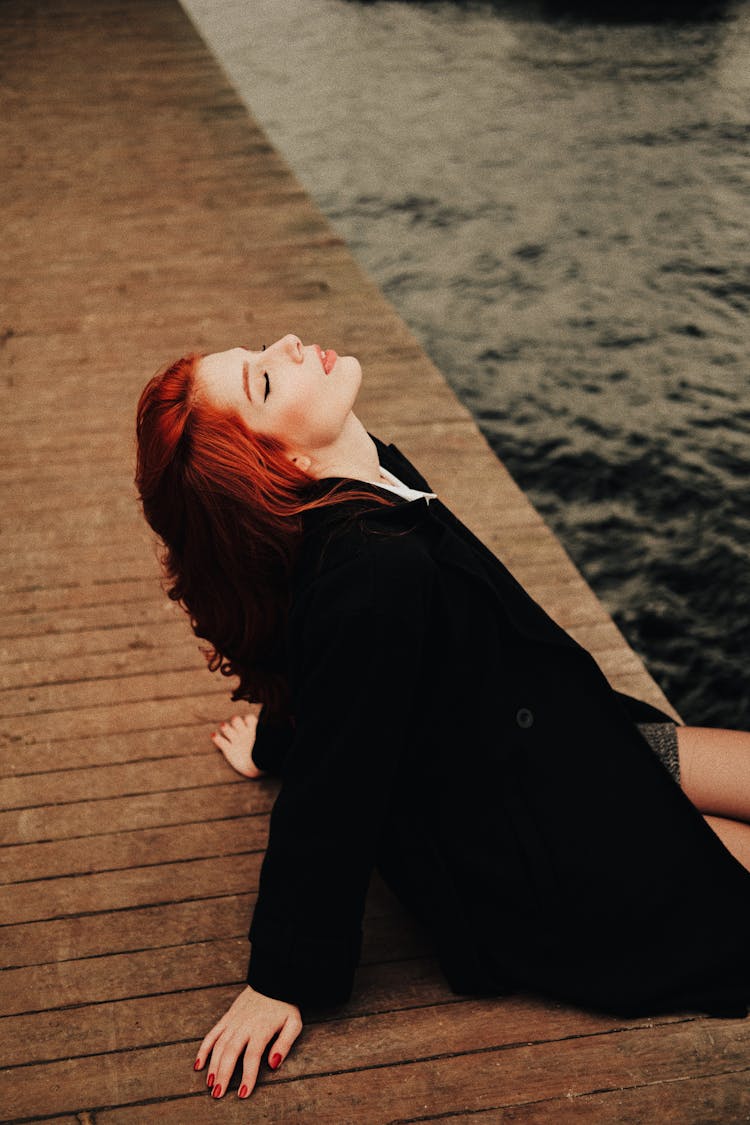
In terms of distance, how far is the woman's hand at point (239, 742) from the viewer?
224 centimetres

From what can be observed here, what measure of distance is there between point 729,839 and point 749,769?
14 centimetres

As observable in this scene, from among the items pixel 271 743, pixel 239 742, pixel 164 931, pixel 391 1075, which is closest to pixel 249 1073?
pixel 391 1075

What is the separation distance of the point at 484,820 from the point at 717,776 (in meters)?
0.51

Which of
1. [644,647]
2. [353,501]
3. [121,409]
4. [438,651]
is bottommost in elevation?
[644,647]

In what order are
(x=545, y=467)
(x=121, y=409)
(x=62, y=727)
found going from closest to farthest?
1. (x=62, y=727)
2. (x=121, y=409)
3. (x=545, y=467)

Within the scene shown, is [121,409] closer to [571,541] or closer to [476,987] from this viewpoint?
[571,541]

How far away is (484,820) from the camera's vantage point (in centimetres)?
162

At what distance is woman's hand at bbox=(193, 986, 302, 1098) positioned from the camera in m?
1.59

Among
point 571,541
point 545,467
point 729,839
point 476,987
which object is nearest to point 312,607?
point 476,987

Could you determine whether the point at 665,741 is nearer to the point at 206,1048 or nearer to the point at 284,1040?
the point at 284,1040

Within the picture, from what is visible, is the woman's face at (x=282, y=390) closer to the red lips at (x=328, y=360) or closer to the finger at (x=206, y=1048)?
the red lips at (x=328, y=360)

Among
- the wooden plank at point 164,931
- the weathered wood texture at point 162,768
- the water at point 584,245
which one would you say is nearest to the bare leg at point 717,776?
the weathered wood texture at point 162,768

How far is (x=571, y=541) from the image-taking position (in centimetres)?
449

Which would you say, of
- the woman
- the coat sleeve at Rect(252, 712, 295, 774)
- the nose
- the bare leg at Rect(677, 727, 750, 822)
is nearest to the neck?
the woman
